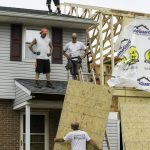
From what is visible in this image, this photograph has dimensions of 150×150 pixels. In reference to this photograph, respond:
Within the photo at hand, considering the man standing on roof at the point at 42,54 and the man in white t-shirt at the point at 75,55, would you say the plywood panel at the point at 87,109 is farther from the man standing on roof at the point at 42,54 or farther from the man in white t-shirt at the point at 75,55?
the man standing on roof at the point at 42,54

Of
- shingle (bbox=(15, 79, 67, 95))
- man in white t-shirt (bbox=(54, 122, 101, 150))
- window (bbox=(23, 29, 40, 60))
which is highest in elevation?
window (bbox=(23, 29, 40, 60))

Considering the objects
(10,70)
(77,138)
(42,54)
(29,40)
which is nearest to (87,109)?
(77,138)

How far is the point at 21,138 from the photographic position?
15844mm

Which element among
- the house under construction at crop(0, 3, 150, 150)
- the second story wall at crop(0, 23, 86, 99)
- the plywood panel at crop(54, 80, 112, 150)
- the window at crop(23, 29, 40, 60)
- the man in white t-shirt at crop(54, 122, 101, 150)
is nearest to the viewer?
the man in white t-shirt at crop(54, 122, 101, 150)

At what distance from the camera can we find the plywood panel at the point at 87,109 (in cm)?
1235

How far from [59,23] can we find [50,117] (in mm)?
3564

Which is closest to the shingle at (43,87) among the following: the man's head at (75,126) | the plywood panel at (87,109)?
the plywood panel at (87,109)

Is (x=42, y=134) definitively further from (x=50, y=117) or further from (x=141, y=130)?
(x=141, y=130)

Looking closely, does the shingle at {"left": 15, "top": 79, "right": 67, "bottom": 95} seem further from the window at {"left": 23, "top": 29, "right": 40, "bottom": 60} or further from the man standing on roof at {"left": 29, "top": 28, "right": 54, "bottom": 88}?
the window at {"left": 23, "top": 29, "right": 40, "bottom": 60}

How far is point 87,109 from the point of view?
1262 centimetres

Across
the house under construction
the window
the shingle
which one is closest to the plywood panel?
the house under construction

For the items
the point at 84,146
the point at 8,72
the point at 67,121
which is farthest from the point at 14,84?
the point at 84,146

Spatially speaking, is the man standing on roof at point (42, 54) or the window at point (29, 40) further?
the window at point (29, 40)

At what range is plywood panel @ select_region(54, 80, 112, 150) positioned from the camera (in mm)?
12352
